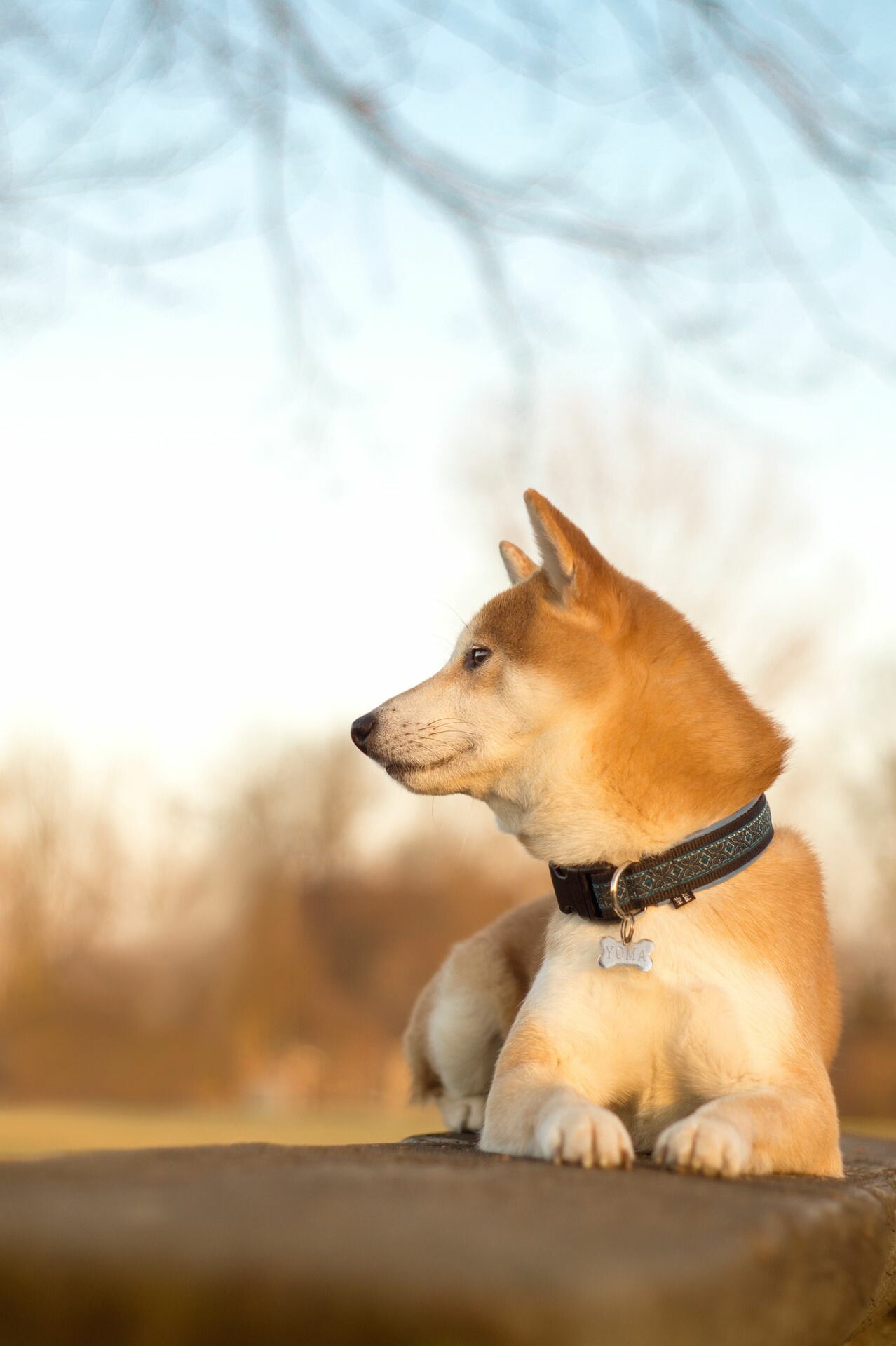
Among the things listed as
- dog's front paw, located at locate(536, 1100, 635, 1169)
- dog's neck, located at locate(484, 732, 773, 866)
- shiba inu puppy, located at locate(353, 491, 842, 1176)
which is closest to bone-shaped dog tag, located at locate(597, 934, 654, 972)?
shiba inu puppy, located at locate(353, 491, 842, 1176)

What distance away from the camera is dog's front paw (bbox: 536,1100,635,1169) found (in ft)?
6.36

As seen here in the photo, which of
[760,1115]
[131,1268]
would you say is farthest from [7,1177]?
[760,1115]

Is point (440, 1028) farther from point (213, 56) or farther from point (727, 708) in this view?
point (213, 56)

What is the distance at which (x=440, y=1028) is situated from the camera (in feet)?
12.2

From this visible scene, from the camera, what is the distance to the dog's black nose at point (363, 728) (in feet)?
10.3

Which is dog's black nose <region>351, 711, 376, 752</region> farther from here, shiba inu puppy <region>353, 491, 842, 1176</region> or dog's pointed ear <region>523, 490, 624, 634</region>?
dog's pointed ear <region>523, 490, 624, 634</region>

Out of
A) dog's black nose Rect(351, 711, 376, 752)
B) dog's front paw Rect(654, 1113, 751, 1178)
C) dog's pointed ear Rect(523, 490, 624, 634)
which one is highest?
dog's pointed ear Rect(523, 490, 624, 634)

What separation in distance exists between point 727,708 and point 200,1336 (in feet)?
6.76

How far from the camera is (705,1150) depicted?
1959 millimetres

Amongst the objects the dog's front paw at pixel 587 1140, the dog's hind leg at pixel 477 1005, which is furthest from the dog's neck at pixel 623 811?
the dog's hind leg at pixel 477 1005

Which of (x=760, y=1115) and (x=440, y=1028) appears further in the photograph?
(x=440, y=1028)

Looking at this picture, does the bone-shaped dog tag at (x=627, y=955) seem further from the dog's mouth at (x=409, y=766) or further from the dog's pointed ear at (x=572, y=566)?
the dog's pointed ear at (x=572, y=566)

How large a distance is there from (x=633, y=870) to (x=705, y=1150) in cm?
71

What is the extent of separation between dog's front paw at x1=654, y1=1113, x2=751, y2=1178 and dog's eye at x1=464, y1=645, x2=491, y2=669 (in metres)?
1.41
